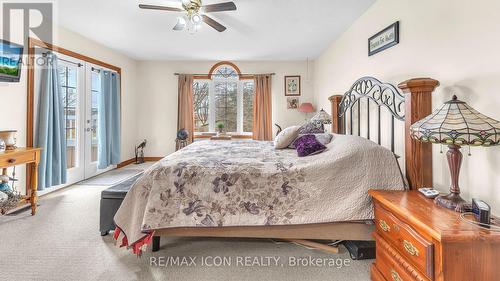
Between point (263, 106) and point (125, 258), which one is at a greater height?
point (263, 106)

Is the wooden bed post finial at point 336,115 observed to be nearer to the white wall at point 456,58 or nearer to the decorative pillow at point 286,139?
the white wall at point 456,58

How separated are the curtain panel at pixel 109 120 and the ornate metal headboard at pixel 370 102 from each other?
4.18 metres

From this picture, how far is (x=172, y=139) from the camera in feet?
18.6

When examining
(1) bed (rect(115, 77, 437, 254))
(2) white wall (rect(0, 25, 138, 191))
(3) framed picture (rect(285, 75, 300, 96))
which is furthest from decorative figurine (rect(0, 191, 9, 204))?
(3) framed picture (rect(285, 75, 300, 96))

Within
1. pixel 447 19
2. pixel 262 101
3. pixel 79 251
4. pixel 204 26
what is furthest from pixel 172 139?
pixel 447 19

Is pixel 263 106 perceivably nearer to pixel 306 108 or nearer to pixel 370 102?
pixel 306 108

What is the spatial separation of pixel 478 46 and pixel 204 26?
10.2 feet

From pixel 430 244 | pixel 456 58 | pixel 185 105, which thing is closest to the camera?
pixel 430 244

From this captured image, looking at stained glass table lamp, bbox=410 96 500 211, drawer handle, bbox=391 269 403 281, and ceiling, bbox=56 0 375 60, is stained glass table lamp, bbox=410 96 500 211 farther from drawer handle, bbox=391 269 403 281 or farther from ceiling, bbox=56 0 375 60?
ceiling, bbox=56 0 375 60

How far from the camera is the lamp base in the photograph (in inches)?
48.5

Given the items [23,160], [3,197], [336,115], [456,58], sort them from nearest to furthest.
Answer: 1. [456,58]
2. [3,197]
3. [23,160]
4. [336,115]

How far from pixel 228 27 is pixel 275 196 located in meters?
2.79

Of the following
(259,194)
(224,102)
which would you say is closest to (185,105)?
(224,102)

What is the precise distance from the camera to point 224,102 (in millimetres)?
5676
